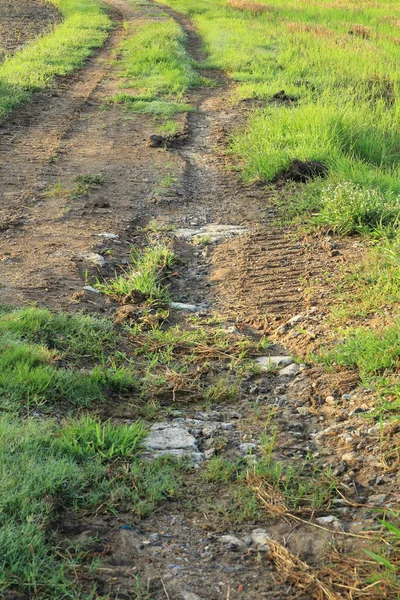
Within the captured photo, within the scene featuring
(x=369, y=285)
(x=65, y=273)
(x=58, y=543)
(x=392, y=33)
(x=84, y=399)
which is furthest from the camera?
(x=392, y=33)

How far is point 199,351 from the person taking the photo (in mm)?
4559

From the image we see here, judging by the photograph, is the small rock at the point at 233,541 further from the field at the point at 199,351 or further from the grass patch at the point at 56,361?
the grass patch at the point at 56,361

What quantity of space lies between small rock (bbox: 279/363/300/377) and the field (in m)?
0.02

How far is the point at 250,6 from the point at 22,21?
7.87 metres

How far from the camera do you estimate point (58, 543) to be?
9.05 feet

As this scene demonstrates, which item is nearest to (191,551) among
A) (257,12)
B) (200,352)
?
(200,352)

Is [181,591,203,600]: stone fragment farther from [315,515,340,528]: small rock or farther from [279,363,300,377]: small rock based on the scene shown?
[279,363,300,377]: small rock

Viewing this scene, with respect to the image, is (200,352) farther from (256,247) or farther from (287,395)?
(256,247)

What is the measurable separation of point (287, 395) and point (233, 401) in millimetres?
320

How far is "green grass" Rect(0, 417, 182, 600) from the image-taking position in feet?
8.45

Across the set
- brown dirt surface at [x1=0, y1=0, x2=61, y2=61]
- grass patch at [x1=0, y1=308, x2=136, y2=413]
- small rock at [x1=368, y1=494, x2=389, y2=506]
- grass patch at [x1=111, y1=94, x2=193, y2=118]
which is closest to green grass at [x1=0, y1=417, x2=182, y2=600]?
grass patch at [x1=0, y1=308, x2=136, y2=413]

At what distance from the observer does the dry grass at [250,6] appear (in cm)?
2303

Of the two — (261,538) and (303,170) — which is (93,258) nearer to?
(303,170)

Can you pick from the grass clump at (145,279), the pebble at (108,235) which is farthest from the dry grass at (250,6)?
the grass clump at (145,279)
